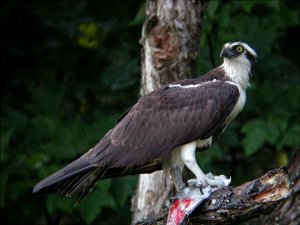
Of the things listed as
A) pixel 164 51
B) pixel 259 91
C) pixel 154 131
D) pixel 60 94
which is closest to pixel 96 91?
pixel 60 94

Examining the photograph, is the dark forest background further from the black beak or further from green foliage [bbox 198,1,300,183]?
the black beak

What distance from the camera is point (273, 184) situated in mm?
5184

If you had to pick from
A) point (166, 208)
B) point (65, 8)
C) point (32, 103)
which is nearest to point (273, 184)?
point (166, 208)

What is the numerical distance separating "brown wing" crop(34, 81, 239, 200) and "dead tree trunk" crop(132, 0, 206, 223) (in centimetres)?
61

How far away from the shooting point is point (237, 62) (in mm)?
6508

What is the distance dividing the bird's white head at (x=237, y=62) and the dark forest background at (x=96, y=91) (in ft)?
4.48

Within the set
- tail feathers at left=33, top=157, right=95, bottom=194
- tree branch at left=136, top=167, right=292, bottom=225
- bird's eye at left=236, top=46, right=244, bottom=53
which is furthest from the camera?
bird's eye at left=236, top=46, right=244, bottom=53

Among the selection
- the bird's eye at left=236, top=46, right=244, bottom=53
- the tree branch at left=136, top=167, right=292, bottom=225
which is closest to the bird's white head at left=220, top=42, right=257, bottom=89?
the bird's eye at left=236, top=46, right=244, bottom=53

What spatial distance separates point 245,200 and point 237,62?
150 centimetres

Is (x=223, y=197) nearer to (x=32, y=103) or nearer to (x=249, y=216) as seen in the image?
(x=249, y=216)

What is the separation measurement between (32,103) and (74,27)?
102cm

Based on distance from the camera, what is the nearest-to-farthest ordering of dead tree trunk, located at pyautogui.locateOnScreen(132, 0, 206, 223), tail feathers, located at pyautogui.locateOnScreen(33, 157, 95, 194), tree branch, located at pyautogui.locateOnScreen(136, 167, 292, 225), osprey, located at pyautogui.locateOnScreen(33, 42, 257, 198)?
tree branch, located at pyautogui.locateOnScreen(136, 167, 292, 225) → tail feathers, located at pyautogui.locateOnScreen(33, 157, 95, 194) → osprey, located at pyautogui.locateOnScreen(33, 42, 257, 198) → dead tree trunk, located at pyautogui.locateOnScreen(132, 0, 206, 223)

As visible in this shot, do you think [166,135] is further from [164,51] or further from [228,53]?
[164,51]

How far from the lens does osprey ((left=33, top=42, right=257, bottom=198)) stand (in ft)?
19.8
